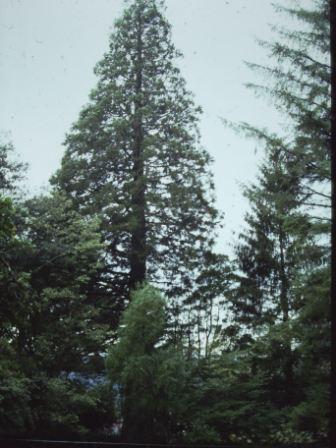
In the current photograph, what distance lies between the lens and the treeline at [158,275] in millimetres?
9516

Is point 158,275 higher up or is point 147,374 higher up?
point 158,275

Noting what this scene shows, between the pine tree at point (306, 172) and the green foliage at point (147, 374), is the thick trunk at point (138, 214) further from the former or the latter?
the pine tree at point (306, 172)

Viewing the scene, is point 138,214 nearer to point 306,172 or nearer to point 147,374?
point 147,374

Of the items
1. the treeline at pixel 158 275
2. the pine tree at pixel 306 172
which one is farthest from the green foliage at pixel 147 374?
the pine tree at pixel 306 172

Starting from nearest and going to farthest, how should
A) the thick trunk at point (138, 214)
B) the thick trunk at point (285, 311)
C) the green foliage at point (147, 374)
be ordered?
the green foliage at point (147, 374), the thick trunk at point (285, 311), the thick trunk at point (138, 214)

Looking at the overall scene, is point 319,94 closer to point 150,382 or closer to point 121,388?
point 150,382

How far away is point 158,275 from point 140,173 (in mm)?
4589

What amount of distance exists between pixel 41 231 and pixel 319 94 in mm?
9066

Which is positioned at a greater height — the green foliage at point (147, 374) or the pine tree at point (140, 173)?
the pine tree at point (140, 173)

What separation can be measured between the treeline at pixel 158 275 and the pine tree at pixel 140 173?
0.06m

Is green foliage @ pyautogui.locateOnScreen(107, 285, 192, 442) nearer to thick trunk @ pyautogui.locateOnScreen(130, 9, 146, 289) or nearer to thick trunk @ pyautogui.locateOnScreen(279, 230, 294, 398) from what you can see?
thick trunk @ pyautogui.locateOnScreen(279, 230, 294, 398)

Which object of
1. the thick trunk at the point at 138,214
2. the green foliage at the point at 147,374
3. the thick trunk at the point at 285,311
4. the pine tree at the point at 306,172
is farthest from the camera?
the thick trunk at the point at 138,214

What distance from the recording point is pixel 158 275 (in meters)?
20.9

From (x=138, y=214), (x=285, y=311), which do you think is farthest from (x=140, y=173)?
(x=285, y=311)
